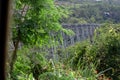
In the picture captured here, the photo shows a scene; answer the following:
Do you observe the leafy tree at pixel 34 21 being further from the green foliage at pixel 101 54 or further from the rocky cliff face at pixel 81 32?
the rocky cliff face at pixel 81 32

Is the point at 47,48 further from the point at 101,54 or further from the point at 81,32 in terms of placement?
the point at 81,32

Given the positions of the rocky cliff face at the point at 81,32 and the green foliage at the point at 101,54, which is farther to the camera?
the rocky cliff face at the point at 81,32

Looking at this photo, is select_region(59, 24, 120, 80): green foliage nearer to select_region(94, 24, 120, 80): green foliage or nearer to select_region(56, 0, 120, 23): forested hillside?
select_region(94, 24, 120, 80): green foliage

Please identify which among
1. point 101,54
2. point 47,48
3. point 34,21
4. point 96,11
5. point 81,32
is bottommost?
point 96,11

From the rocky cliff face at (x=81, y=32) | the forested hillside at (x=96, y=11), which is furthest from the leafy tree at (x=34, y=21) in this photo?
the forested hillside at (x=96, y=11)

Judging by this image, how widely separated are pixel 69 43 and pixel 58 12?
6034mm

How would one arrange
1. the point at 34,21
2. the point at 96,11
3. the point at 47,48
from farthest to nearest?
the point at 96,11 → the point at 47,48 → the point at 34,21

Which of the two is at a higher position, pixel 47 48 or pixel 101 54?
pixel 47 48

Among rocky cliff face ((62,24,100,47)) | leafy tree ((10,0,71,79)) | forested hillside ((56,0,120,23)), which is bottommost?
forested hillside ((56,0,120,23))

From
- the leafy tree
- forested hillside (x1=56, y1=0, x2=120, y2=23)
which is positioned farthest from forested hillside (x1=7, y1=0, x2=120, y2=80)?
forested hillside (x1=56, y1=0, x2=120, y2=23)

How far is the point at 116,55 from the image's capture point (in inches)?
319

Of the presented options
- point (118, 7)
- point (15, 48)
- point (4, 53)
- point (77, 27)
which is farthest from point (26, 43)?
point (118, 7)

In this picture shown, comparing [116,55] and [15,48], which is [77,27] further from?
[15,48]

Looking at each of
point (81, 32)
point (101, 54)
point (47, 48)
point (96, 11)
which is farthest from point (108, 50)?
point (96, 11)
